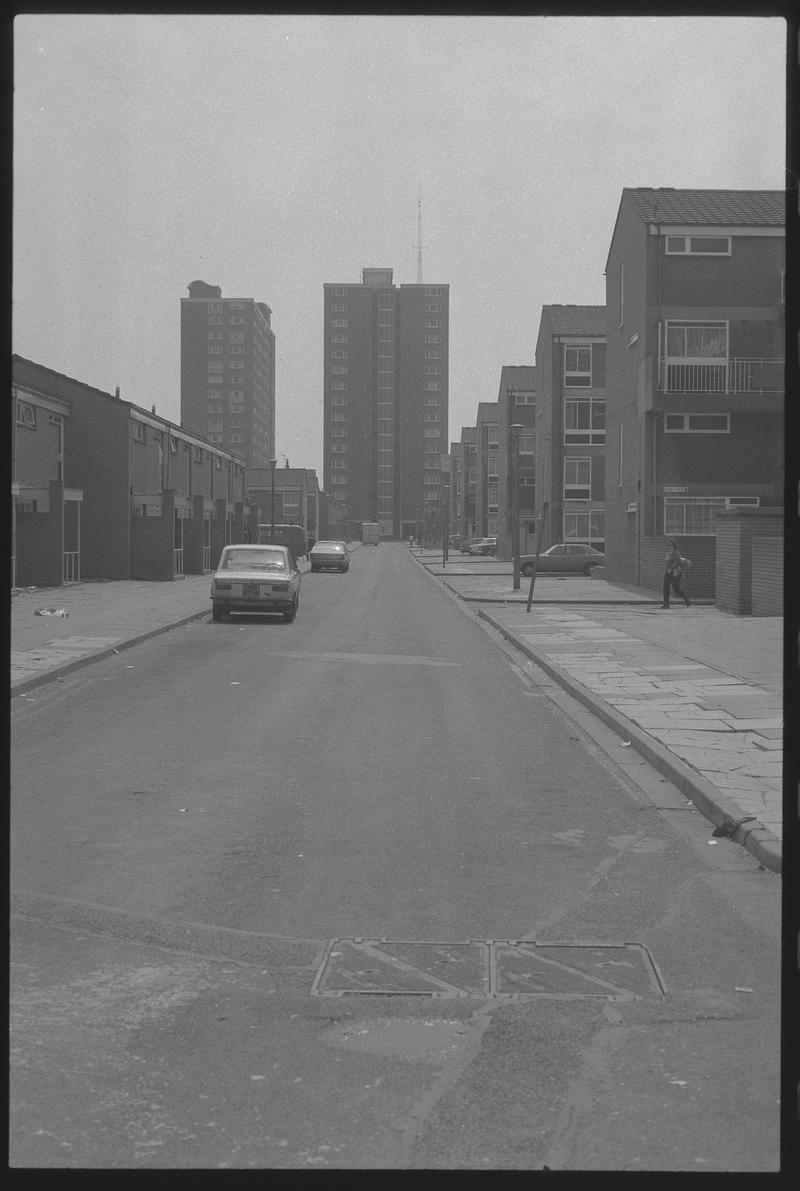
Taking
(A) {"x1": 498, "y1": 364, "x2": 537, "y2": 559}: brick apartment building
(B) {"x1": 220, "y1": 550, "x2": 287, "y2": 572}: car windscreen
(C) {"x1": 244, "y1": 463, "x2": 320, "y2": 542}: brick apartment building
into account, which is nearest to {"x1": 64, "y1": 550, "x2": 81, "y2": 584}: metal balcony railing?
(B) {"x1": 220, "y1": 550, "x2": 287, "y2": 572}: car windscreen

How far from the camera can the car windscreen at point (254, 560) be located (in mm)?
27984

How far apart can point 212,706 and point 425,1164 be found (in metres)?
10.9

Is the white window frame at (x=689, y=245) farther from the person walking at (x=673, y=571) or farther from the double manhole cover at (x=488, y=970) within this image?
the double manhole cover at (x=488, y=970)

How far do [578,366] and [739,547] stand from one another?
1545 inches

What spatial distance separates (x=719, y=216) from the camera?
40.2 m

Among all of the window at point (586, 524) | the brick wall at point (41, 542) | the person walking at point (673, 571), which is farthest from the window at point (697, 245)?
the window at point (586, 524)

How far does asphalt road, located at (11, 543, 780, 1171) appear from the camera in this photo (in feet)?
13.0

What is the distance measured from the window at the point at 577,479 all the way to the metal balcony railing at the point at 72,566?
2945 cm

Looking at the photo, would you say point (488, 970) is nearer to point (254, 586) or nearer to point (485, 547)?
point (254, 586)

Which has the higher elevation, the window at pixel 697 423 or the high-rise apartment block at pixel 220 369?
the high-rise apartment block at pixel 220 369

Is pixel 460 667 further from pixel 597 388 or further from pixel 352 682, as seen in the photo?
pixel 597 388

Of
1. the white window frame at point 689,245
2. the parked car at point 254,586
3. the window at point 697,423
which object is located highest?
the white window frame at point 689,245

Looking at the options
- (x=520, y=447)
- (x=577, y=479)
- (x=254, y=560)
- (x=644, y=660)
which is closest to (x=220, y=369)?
(x=520, y=447)

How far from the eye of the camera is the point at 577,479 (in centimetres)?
6562
